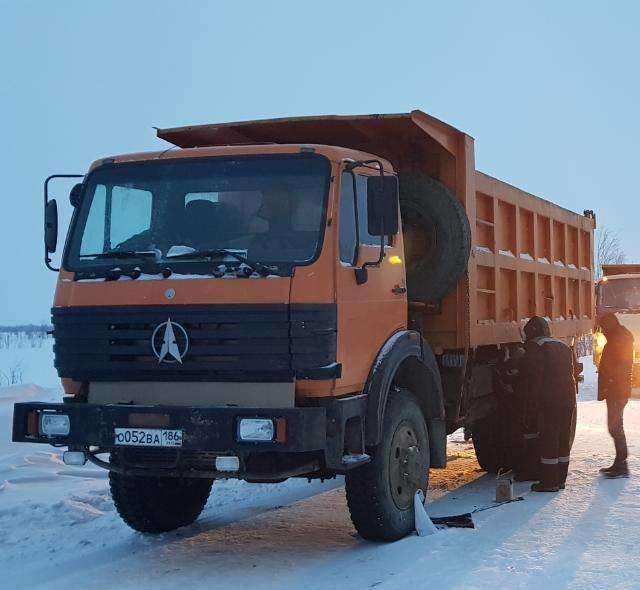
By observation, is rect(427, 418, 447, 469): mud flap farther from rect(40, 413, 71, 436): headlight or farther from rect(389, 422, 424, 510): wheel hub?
rect(40, 413, 71, 436): headlight

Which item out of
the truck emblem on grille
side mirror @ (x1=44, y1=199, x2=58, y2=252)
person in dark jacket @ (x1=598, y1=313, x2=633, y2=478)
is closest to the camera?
the truck emblem on grille

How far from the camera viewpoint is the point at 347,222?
5660 mm

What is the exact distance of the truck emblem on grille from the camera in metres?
5.31

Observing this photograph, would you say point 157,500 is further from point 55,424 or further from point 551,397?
point 551,397

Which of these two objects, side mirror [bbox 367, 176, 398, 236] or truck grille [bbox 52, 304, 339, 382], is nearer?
truck grille [bbox 52, 304, 339, 382]

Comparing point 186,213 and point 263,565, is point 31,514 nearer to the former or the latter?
point 263,565

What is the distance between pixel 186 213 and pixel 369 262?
1.20 m

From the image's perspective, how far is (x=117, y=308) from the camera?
543cm

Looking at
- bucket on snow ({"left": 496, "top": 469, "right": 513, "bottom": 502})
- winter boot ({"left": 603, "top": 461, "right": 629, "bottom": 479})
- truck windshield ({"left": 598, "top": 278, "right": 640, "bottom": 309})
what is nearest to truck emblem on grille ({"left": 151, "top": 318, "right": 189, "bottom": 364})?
bucket on snow ({"left": 496, "top": 469, "right": 513, "bottom": 502})

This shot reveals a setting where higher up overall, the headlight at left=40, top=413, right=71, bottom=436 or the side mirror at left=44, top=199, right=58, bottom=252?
the side mirror at left=44, top=199, right=58, bottom=252

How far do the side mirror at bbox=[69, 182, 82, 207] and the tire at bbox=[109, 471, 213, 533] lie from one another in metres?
1.89

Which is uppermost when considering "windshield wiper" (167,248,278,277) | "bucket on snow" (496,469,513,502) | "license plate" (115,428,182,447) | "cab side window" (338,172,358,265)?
"cab side window" (338,172,358,265)

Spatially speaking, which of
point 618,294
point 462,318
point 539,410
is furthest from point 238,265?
point 618,294

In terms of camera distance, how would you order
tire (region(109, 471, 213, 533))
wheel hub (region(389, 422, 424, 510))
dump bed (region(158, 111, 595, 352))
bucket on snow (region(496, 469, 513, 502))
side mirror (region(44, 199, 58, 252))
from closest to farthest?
wheel hub (region(389, 422, 424, 510))
side mirror (region(44, 199, 58, 252))
tire (region(109, 471, 213, 533))
dump bed (region(158, 111, 595, 352))
bucket on snow (region(496, 469, 513, 502))
